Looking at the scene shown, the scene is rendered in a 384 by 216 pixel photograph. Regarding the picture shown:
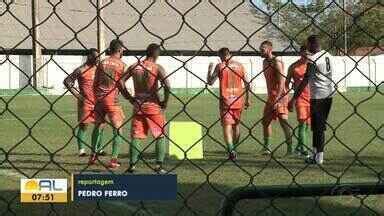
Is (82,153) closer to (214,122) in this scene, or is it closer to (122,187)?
(214,122)

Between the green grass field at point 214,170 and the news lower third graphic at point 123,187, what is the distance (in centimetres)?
49

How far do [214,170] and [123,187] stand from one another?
65.3 inches

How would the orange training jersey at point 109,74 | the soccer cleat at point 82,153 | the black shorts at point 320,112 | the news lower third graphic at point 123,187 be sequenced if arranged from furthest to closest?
the soccer cleat at point 82,153
the black shorts at point 320,112
the orange training jersey at point 109,74
the news lower third graphic at point 123,187

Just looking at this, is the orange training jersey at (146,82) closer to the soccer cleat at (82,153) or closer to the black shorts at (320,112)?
the black shorts at (320,112)

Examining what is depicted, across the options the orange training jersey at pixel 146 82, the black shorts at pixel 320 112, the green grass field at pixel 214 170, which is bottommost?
the green grass field at pixel 214 170

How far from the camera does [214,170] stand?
459cm

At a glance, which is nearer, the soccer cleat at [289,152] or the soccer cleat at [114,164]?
the soccer cleat at [114,164]

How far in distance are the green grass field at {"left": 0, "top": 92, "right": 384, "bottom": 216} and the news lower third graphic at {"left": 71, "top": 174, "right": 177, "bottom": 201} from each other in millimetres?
494

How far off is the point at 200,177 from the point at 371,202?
9.03 ft

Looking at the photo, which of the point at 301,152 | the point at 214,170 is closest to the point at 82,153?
the point at 301,152

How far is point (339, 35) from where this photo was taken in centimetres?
356

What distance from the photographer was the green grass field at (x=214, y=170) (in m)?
4.91

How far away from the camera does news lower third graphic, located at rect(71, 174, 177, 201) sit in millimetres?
2990

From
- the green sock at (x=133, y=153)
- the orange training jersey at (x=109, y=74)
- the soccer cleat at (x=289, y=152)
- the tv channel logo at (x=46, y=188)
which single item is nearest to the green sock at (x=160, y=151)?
the green sock at (x=133, y=153)
